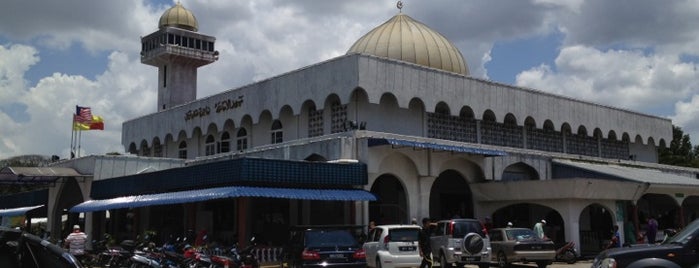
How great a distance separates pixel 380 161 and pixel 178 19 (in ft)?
76.2

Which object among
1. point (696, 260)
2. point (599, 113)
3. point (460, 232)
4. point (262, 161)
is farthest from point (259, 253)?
point (599, 113)

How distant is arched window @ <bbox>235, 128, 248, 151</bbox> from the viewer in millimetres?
33531

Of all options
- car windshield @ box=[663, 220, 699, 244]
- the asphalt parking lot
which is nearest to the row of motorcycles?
the asphalt parking lot

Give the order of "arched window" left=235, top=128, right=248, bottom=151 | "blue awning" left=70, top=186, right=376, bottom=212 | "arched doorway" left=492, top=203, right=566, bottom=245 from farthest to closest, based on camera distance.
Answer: "arched window" left=235, top=128, right=248, bottom=151 → "arched doorway" left=492, top=203, right=566, bottom=245 → "blue awning" left=70, top=186, right=376, bottom=212

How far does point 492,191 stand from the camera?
28.0 m

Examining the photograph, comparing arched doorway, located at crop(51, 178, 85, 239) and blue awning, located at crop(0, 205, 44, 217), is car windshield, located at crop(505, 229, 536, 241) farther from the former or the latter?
blue awning, located at crop(0, 205, 44, 217)

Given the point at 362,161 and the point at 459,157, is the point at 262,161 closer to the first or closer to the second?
the point at 362,161

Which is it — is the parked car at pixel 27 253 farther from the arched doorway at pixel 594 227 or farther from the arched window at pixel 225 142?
the arched window at pixel 225 142

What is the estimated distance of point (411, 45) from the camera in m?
31.5

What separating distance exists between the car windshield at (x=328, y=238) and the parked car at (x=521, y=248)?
554 cm

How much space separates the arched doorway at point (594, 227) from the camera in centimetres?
2847

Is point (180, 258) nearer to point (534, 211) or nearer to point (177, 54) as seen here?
point (534, 211)

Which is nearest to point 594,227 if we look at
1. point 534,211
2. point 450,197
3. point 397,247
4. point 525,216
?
point 525,216

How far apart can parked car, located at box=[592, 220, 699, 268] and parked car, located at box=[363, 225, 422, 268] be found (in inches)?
311
